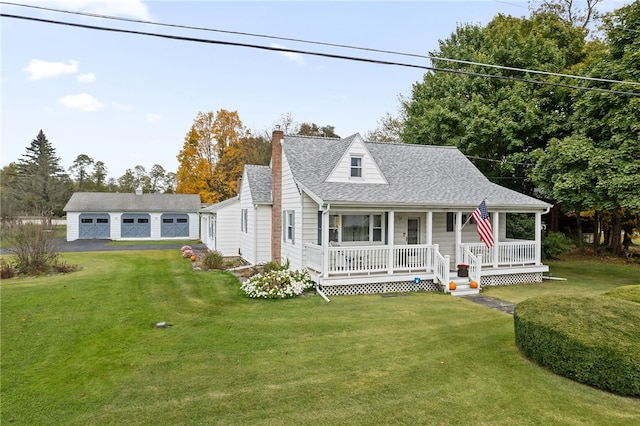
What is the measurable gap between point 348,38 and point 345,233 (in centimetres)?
755

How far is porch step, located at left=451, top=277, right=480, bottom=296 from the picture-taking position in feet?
41.0

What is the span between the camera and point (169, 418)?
185 inches

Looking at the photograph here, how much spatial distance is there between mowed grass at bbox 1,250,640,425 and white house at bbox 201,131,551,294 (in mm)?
1843

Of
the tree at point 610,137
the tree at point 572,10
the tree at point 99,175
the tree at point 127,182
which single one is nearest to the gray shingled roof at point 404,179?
the tree at point 610,137

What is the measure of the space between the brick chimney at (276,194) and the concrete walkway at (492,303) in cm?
806

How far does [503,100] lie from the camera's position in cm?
2167


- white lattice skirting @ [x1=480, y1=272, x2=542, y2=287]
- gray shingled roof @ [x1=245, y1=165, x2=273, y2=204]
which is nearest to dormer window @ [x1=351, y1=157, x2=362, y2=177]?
gray shingled roof @ [x1=245, y1=165, x2=273, y2=204]

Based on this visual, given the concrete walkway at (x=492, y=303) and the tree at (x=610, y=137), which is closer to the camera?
the concrete walkway at (x=492, y=303)

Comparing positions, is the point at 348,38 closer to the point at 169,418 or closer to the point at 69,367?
the point at 169,418

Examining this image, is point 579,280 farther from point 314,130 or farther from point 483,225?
point 314,130

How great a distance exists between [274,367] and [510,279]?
1156cm

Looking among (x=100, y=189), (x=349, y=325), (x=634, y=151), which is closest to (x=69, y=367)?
(x=349, y=325)

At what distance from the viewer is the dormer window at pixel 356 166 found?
1440 centimetres

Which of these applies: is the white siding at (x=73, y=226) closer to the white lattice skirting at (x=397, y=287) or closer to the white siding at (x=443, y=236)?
the white lattice skirting at (x=397, y=287)
